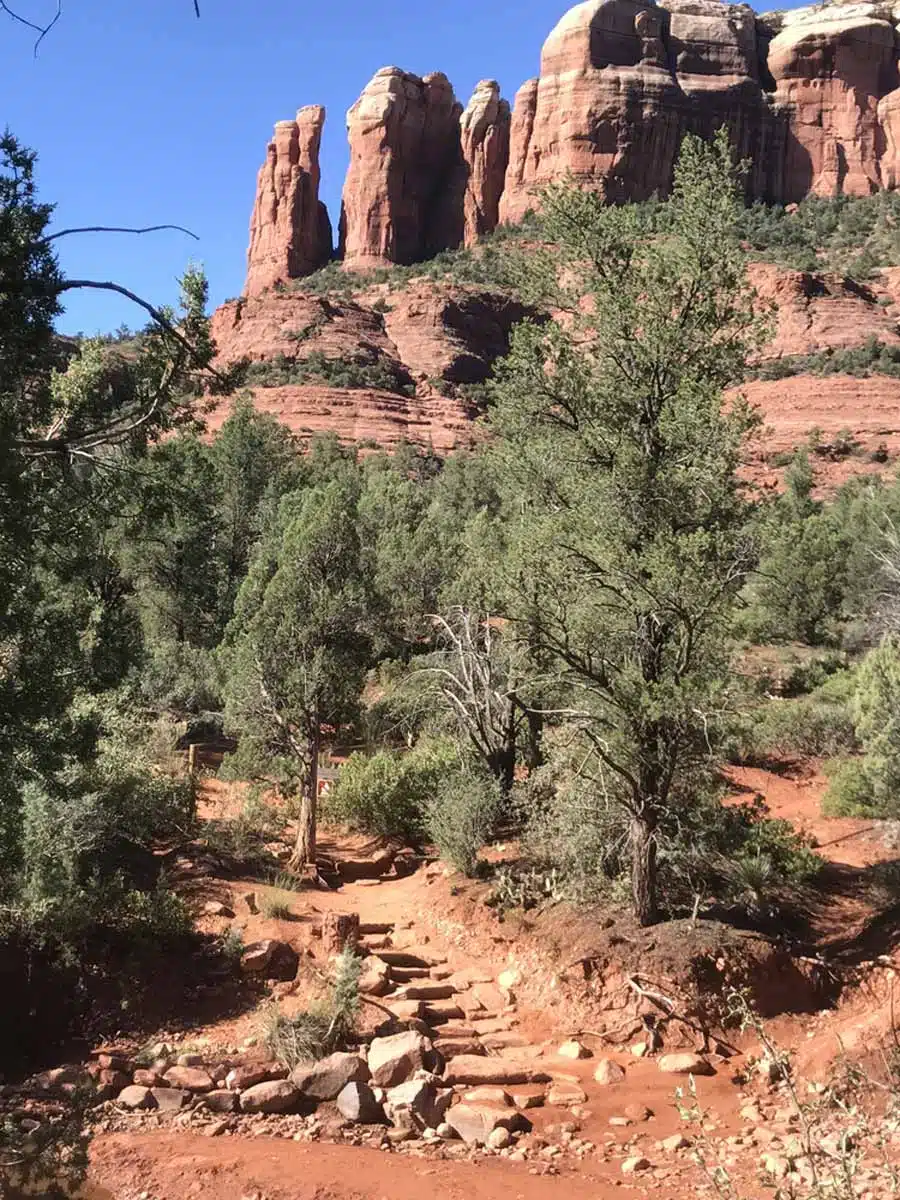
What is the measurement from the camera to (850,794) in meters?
13.2

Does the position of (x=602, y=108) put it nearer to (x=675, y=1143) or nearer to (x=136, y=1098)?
(x=675, y=1143)

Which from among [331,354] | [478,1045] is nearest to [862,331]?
[331,354]

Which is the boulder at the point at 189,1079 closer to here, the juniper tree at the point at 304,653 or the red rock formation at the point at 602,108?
the juniper tree at the point at 304,653

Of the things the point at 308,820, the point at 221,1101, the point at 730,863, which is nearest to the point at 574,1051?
the point at 730,863

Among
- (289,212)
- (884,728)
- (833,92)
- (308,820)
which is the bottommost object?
(308,820)

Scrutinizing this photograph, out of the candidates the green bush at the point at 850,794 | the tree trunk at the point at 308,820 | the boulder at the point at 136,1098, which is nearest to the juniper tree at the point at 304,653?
the tree trunk at the point at 308,820

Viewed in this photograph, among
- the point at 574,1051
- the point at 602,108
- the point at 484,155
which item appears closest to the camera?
the point at 574,1051

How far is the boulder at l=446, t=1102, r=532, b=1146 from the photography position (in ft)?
20.6

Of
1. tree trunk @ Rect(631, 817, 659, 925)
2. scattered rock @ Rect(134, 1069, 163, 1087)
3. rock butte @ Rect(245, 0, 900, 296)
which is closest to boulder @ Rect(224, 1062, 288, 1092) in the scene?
scattered rock @ Rect(134, 1069, 163, 1087)

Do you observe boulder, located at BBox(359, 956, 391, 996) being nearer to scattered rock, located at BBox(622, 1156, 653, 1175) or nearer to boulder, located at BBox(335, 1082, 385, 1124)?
boulder, located at BBox(335, 1082, 385, 1124)

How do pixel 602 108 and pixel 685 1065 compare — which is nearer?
pixel 685 1065

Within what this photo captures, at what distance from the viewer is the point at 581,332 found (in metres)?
9.56

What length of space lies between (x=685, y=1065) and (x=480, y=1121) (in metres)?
2.08

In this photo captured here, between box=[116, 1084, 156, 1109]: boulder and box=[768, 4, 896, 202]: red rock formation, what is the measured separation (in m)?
86.2
